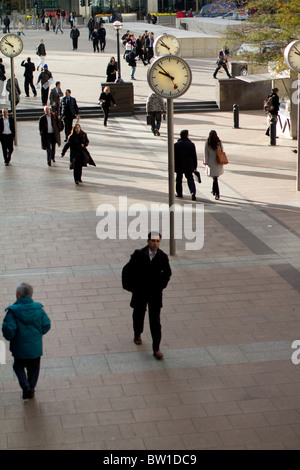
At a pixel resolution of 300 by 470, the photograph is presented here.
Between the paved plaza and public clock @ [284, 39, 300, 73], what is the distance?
273 cm

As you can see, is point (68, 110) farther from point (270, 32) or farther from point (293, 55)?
point (293, 55)

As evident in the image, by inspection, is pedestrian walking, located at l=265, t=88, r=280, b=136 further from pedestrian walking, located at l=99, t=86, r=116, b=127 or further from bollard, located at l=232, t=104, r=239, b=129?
pedestrian walking, located at l=99, t=86, r=116, b=127

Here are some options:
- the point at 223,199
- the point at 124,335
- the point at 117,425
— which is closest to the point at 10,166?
the point at 223,199

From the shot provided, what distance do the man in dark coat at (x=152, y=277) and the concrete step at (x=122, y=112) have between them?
21.2m

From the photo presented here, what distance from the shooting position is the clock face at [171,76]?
14164mm

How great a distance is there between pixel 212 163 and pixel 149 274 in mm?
8305

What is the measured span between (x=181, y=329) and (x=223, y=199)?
7707 millimetres

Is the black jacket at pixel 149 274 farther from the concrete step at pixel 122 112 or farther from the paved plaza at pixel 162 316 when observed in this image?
the concrete step at pixel 122 112

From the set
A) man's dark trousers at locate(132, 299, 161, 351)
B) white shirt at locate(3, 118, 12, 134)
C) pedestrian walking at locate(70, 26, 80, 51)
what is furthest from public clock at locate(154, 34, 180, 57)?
pedestrian walking at locate(70, 26, 80, 51)

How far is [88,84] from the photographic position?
125 feet

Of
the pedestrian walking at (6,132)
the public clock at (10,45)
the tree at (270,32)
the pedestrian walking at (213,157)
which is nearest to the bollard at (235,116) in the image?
the tree at (270,32)

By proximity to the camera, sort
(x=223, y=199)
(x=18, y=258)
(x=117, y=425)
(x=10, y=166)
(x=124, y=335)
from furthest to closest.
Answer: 1. (x=10, y=166)
2. (x=223, y=199)
3. (x=18, y=258)
4. (x=124, y=335)
5. (x=117, y=425)

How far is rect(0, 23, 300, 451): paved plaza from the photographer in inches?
340

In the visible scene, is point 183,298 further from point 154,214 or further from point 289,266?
point 154,214
